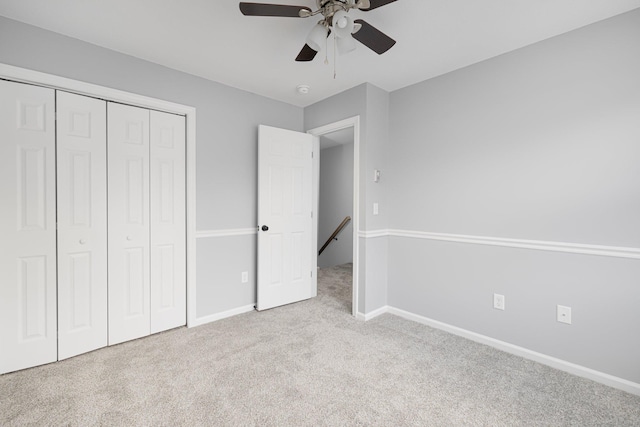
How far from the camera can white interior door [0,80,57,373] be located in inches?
76.4

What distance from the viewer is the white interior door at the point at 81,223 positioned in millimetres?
2133

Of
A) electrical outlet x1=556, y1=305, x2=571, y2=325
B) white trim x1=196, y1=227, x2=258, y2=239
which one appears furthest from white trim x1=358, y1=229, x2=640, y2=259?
white trim x1=196, y1=227, x2=258, y2=239

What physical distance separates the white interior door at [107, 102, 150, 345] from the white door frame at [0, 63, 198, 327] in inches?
3.5

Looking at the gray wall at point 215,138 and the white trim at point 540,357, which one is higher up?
the gray wall at point 215,138

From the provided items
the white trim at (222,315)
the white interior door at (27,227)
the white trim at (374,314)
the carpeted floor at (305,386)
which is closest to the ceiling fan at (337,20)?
the white interior door at (27,227)

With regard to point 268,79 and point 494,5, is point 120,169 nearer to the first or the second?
point 268,79

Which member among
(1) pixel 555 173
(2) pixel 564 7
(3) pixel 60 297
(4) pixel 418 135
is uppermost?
(2) pixel 564 7

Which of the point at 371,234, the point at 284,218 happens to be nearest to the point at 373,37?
the point at 371,234

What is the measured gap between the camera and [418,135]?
2.90 meters

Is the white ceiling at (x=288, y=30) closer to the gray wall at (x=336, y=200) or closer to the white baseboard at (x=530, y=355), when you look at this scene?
the white baseboard at (x=530, y=355)

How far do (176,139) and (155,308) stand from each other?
5.17ft

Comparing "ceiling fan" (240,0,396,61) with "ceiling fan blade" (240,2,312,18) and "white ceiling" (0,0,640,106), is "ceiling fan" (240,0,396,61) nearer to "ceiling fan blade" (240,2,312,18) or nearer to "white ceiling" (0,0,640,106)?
"ceiling fan blade" (240,2,312,18)

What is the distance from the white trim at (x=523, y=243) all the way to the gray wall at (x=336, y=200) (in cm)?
252

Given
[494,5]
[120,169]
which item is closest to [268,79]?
[120,169]
